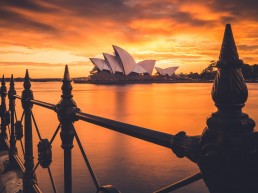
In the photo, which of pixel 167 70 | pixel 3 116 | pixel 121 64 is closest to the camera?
pixel 3 116

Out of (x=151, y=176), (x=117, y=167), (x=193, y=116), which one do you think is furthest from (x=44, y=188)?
(x=193, y=116)

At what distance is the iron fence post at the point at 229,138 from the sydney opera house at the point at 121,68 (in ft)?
239

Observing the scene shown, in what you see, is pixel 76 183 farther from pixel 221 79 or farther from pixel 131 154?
pixel 221 79

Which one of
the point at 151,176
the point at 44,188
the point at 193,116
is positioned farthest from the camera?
the point at 193,116

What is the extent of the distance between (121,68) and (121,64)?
10.7 ft

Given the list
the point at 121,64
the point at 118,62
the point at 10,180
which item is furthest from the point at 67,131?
the point at 118,62

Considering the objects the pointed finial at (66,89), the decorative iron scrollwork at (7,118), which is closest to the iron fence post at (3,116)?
the decorative iron scrollwork at (7,118)

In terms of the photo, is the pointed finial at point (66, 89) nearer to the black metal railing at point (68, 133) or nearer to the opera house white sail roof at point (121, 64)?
the black metal railing at point (68, 133)

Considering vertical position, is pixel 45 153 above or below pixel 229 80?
below

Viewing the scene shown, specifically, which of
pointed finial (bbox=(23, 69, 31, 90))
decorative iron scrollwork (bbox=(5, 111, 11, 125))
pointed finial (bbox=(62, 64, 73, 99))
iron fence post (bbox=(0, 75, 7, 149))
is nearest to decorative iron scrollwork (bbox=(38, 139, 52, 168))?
pointed finial (bbox=(62, 64, 73, 99))

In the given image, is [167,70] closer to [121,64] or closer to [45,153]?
[121,64]

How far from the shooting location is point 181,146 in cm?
89

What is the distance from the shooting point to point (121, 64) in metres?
82.7

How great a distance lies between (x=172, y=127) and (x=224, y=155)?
22081 mm
